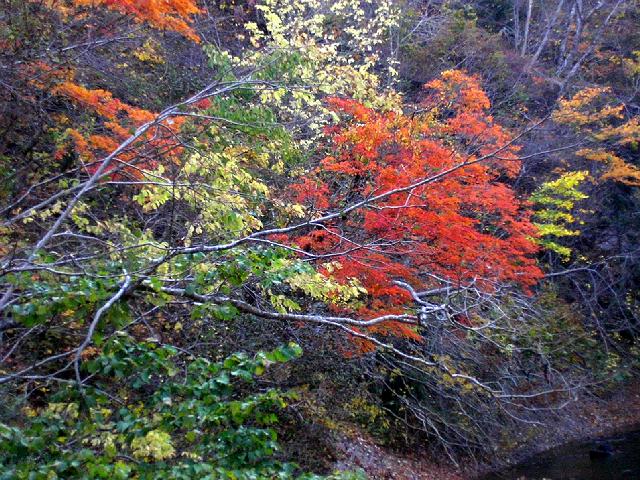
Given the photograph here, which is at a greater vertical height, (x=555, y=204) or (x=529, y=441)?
(x=555, y=204)

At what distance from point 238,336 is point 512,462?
9016 mm

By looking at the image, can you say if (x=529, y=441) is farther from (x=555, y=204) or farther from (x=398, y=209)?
(x=398, y=209)

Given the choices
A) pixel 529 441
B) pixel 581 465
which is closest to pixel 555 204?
pixel 529 441

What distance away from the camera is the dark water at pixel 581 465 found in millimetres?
14273

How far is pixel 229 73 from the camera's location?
852 centimetres

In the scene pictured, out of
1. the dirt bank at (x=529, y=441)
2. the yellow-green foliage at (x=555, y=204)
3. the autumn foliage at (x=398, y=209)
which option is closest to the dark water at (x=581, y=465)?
the dirt bank at (x=529, y=441)

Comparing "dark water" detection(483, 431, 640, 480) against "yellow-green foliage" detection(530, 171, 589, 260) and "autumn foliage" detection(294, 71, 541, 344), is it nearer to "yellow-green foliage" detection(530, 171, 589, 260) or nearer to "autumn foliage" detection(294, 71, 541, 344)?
"autumn foliage" detection(294, 71, 541, 344)

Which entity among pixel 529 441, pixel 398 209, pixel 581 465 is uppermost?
pixel 398 209

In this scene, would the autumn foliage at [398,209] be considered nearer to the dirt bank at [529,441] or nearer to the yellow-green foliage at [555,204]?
the dirt bank at [529,441]

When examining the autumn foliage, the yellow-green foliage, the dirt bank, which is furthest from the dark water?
the yellow-green foliage

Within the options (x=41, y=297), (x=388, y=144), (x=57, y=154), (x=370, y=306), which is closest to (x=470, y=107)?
(x=388, y=144)

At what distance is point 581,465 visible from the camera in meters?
15.2

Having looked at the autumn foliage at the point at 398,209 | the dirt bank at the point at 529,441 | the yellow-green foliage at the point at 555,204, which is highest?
the autumn foliage at the point at 398,209

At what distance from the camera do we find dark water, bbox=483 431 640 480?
14273mm
